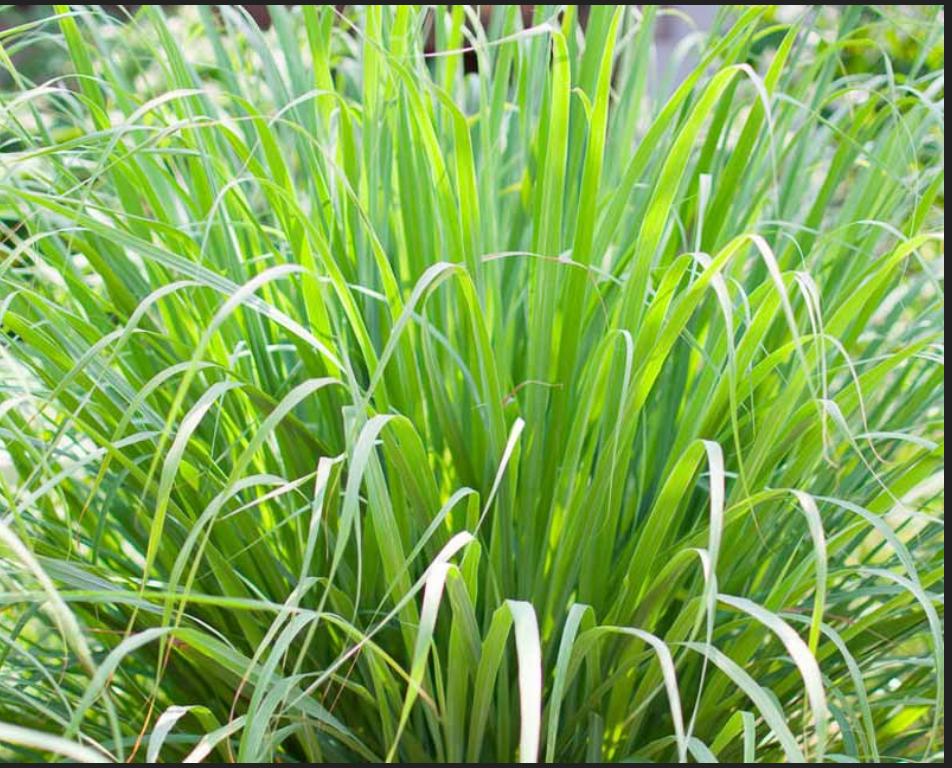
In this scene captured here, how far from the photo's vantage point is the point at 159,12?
0.91 meters

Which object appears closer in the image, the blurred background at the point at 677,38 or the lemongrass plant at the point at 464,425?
the lemongrass plant at the point at 464,425

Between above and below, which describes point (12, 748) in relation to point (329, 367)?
below

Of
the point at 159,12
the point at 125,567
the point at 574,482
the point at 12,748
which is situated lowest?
the point at 12,748

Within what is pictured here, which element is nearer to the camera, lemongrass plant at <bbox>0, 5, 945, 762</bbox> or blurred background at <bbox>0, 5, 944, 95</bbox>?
lemongrass plant at <bbox>0, 5, 945, 762</bbox>

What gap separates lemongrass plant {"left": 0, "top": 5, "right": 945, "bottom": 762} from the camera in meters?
0.69

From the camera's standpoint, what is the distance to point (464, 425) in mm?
873

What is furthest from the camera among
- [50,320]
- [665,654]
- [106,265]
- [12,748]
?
[12,748]

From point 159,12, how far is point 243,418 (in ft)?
1.11

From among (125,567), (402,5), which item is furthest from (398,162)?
(125,567)

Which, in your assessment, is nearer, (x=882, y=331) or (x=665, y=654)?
(x=665, y=654)

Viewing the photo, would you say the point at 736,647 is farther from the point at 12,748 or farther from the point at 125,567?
the point at 12,748

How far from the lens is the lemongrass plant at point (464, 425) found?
690mm

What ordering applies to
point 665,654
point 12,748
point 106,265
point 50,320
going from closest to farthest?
point 665,654, point 50,320, point 106,265, point 12,748

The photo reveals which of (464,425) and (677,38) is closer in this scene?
(464,425)
